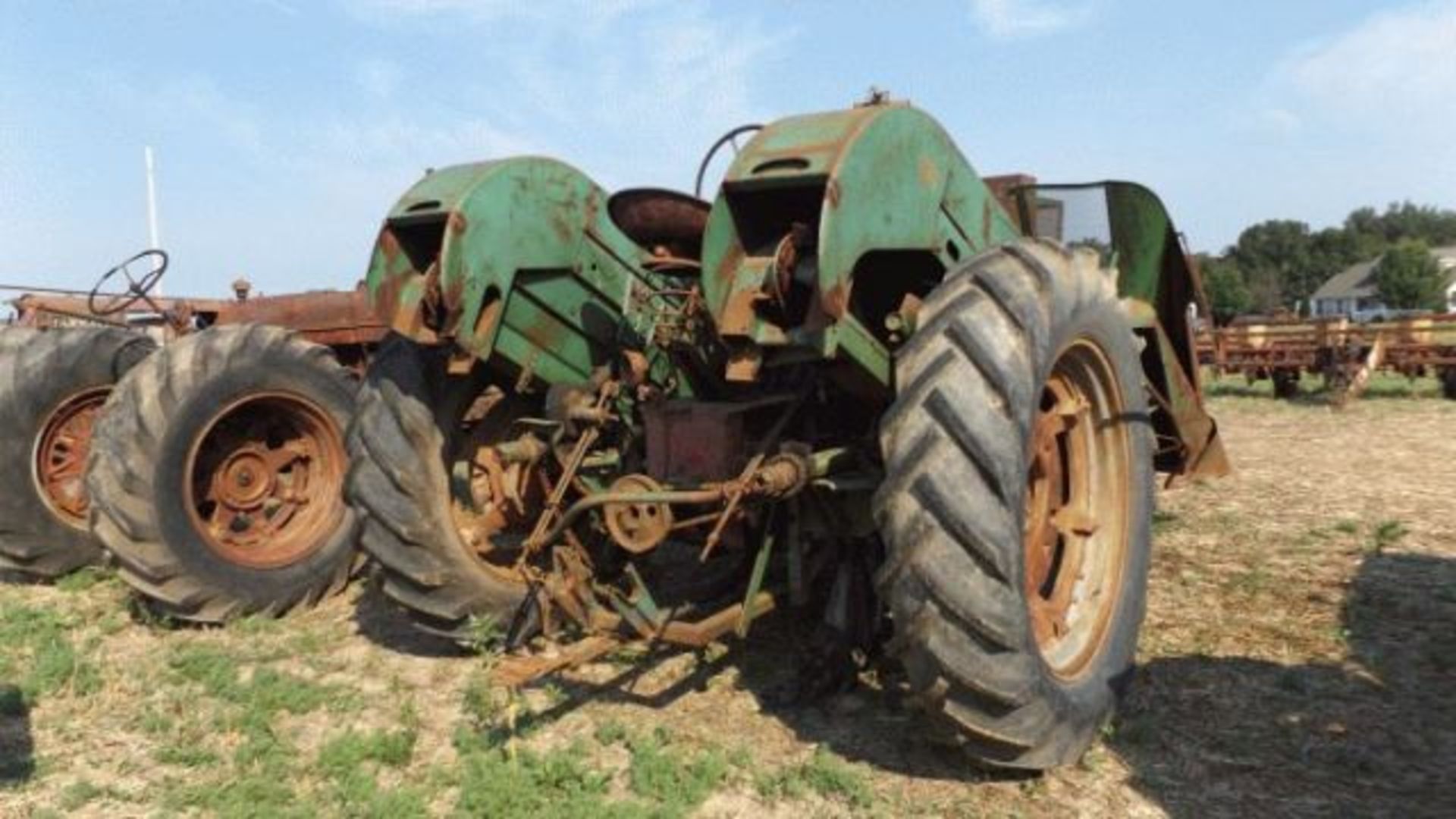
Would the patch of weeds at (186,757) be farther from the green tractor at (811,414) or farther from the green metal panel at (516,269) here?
the green metal panel at (516,269)

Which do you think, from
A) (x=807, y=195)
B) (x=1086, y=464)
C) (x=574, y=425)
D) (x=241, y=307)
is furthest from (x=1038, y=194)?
(x=241, y=307)

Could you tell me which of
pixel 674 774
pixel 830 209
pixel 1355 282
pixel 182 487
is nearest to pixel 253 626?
pixel 182 487

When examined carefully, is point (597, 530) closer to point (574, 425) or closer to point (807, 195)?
point (574, 425)

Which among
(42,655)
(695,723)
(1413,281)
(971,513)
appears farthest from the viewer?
(1413,281)

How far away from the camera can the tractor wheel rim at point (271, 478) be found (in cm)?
552

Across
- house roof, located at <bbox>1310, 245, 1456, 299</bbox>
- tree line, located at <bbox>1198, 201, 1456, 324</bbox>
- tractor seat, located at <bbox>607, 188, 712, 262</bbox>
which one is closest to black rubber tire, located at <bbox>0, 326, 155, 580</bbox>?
tractor seat, located at <bbox>607, 188, 712, 262</bbox>

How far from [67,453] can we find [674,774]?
493 cm

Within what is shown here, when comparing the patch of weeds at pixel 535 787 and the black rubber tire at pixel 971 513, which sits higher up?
the black rubber tire at pixel 971 513

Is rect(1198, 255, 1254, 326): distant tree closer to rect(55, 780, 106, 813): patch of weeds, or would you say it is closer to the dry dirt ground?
the dry dirt ground

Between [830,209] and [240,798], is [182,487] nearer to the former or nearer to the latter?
[240,798]

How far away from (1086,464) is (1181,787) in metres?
1.07

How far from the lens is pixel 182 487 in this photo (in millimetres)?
5145

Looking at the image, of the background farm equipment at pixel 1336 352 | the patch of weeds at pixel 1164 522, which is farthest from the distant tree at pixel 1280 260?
the patch of weeds at pixel 1164 522

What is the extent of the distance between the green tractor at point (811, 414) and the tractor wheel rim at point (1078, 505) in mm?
12
